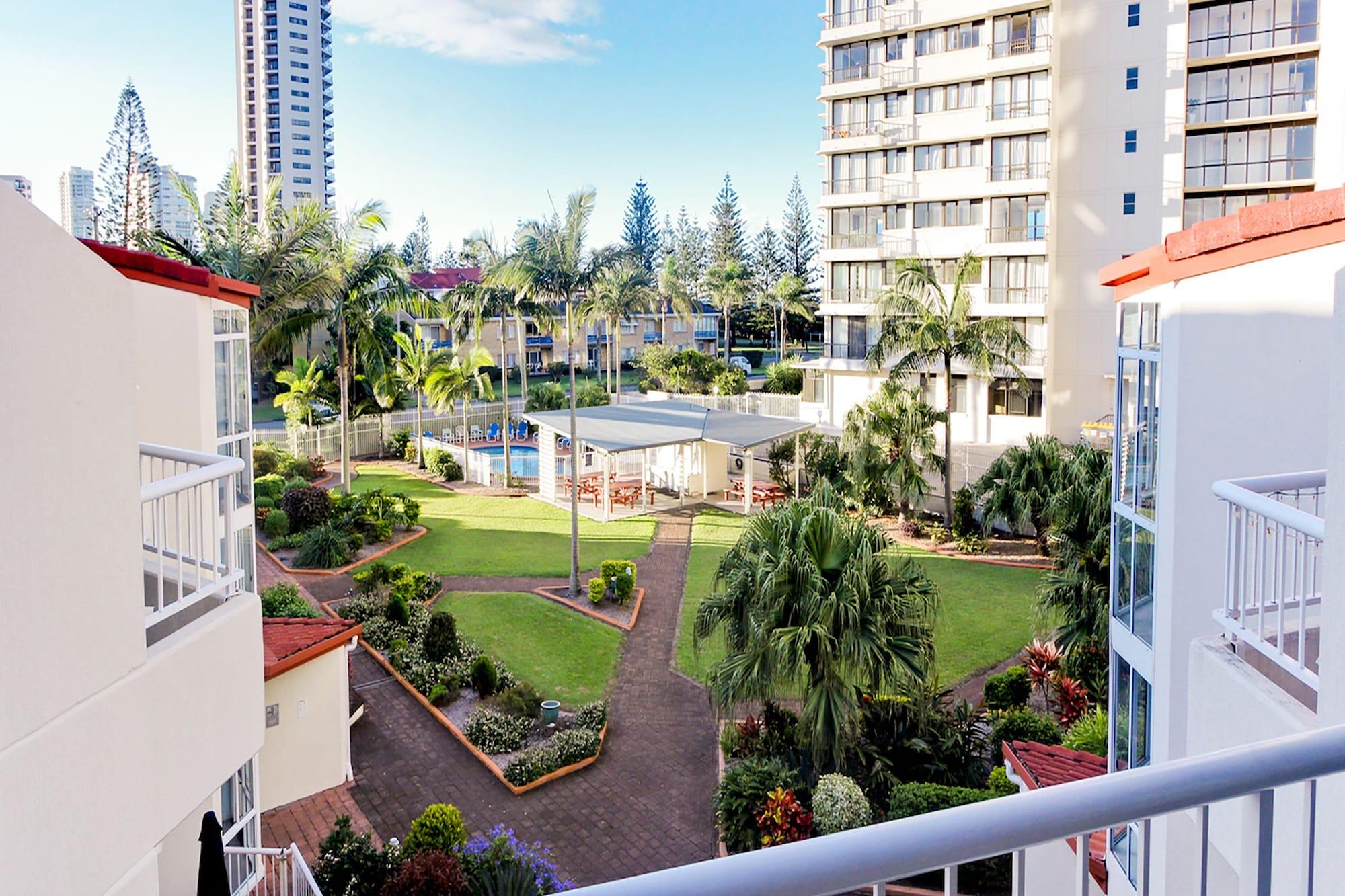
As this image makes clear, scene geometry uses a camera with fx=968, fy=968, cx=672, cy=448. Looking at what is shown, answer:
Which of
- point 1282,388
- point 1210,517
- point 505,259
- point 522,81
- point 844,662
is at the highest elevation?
point 522,81

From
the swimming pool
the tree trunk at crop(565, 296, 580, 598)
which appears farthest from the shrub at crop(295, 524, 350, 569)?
the swimming pool

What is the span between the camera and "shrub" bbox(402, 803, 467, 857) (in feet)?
33.3

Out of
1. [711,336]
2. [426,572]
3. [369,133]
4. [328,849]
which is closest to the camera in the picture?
[328,849]

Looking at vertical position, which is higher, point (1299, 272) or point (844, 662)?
point (1299, 272)

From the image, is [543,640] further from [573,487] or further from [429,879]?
[429,879]

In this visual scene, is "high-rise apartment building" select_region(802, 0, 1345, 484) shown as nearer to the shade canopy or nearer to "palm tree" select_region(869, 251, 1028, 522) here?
"palm tree" select_region(869, 251, 1028, 522)

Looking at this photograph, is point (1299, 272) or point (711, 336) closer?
point (1299, 272)

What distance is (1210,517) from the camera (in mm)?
6773

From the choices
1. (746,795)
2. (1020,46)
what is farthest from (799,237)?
(746,795)

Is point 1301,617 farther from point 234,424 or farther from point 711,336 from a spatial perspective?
point 711,336

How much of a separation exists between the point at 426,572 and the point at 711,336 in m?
64.6

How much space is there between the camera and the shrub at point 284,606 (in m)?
17.0

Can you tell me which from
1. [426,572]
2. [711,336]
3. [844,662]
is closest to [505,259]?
[426,572]

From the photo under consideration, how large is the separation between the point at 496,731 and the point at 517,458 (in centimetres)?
2639
